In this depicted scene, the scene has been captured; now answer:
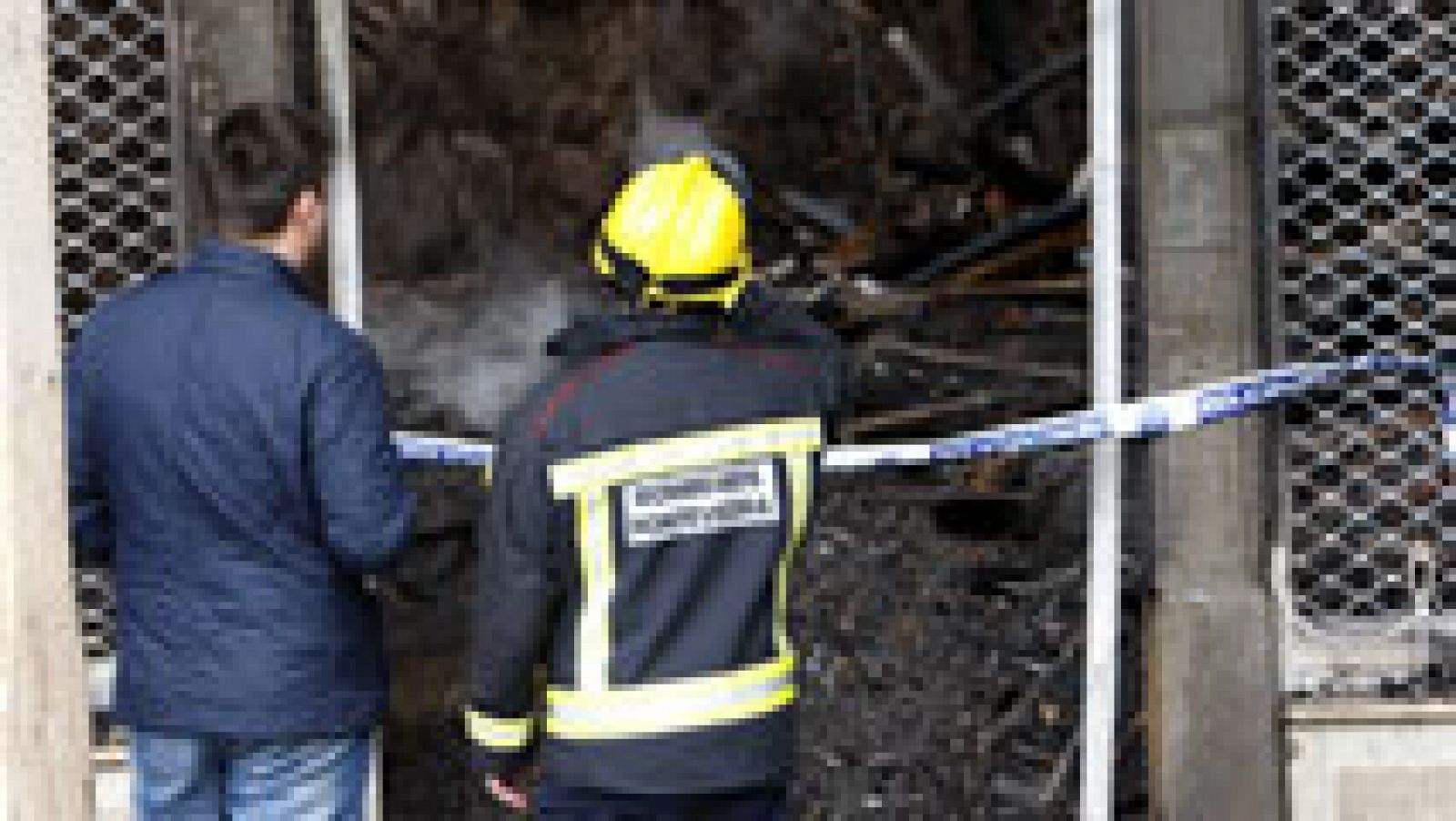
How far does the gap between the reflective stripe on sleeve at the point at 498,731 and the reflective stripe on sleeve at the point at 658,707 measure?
0.39 ft

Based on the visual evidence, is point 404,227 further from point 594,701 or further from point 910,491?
point 594,701

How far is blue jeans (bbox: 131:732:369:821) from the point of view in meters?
3.64

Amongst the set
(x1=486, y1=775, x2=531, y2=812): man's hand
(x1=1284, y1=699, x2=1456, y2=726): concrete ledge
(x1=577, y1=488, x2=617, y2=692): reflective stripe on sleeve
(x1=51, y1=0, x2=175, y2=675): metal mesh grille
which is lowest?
(x1=1284, y1=699, x2=1456, y2=726): concrete ledge

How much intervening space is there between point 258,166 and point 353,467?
0.54 m

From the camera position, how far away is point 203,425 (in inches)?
138

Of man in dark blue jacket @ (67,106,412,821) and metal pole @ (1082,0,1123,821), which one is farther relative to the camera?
metal pole @ (1082,0,1123,821)

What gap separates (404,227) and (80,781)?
788 centimetres

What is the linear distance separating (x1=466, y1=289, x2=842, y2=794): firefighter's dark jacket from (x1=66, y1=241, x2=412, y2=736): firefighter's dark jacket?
0.32m

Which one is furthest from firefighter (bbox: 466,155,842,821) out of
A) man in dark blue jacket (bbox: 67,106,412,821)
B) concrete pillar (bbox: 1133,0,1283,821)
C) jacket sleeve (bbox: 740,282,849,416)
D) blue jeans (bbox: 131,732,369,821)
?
concrete pillar (bbox: 1133,0,1283,821)

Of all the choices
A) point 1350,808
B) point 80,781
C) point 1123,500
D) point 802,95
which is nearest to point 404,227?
point 802,95

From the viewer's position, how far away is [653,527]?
327 centimetres

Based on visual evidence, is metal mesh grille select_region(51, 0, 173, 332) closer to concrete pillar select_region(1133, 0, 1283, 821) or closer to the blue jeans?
the blue jeans

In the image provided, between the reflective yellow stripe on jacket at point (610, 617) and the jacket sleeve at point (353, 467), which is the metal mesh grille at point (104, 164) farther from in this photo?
the reflective yellow stripe on jacket at point (610, 617)

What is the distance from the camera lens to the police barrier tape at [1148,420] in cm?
450
